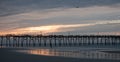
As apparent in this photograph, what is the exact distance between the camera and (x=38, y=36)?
256 ft

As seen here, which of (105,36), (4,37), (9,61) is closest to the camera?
(9,61)

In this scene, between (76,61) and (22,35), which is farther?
(22,35)

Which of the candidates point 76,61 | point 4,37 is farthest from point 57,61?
point 4,37

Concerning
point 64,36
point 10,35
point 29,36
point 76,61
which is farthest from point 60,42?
point 76,61

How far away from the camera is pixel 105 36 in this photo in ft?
251

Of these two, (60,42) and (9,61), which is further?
(60,42)

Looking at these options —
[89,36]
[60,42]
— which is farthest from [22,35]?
[89,36]

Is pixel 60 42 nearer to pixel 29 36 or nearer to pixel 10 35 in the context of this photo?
pixel 29 36

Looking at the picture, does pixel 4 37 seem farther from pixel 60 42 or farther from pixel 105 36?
pixel 105 36

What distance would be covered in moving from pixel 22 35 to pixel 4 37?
19.6 feet

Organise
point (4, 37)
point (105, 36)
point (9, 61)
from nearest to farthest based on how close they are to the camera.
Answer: point (9, 61) → point (105, 36) → point (4, 37)

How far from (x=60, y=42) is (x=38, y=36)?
6.90 m

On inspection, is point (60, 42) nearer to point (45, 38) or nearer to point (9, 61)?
point (45, 38)

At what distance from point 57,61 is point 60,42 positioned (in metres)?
57.8
